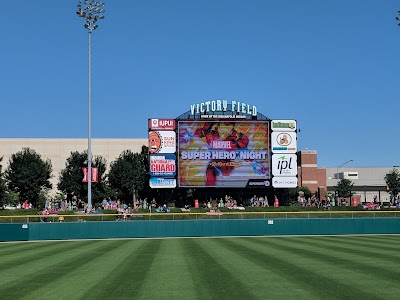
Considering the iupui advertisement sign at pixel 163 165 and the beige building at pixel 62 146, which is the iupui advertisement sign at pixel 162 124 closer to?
the iupui advertisement sign at pixel 163 165

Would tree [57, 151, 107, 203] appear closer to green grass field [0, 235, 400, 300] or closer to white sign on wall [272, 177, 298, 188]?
white sign on wall [272, 177, 298, 188]

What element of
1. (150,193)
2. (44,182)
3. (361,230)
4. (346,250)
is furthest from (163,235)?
(44,182)

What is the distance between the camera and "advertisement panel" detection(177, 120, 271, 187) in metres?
59.1

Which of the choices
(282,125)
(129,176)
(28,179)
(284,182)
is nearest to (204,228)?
(284,182)

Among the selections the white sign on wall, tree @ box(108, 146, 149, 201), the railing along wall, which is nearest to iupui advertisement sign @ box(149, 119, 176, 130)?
the white sign on wall

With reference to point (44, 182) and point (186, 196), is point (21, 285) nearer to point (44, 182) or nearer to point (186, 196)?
point (186, 196)

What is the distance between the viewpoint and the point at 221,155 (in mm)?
59125

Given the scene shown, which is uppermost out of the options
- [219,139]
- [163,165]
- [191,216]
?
[219,139]

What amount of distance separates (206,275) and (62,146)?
80.9m

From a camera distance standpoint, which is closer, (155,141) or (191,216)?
(191,216)

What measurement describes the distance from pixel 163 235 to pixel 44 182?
42.3 m

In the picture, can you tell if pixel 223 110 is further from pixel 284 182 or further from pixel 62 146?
pixel 62 146

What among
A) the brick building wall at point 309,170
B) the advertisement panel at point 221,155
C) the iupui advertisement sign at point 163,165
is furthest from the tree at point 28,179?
the brick building wall at point 309,170

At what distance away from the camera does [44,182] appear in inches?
2864
